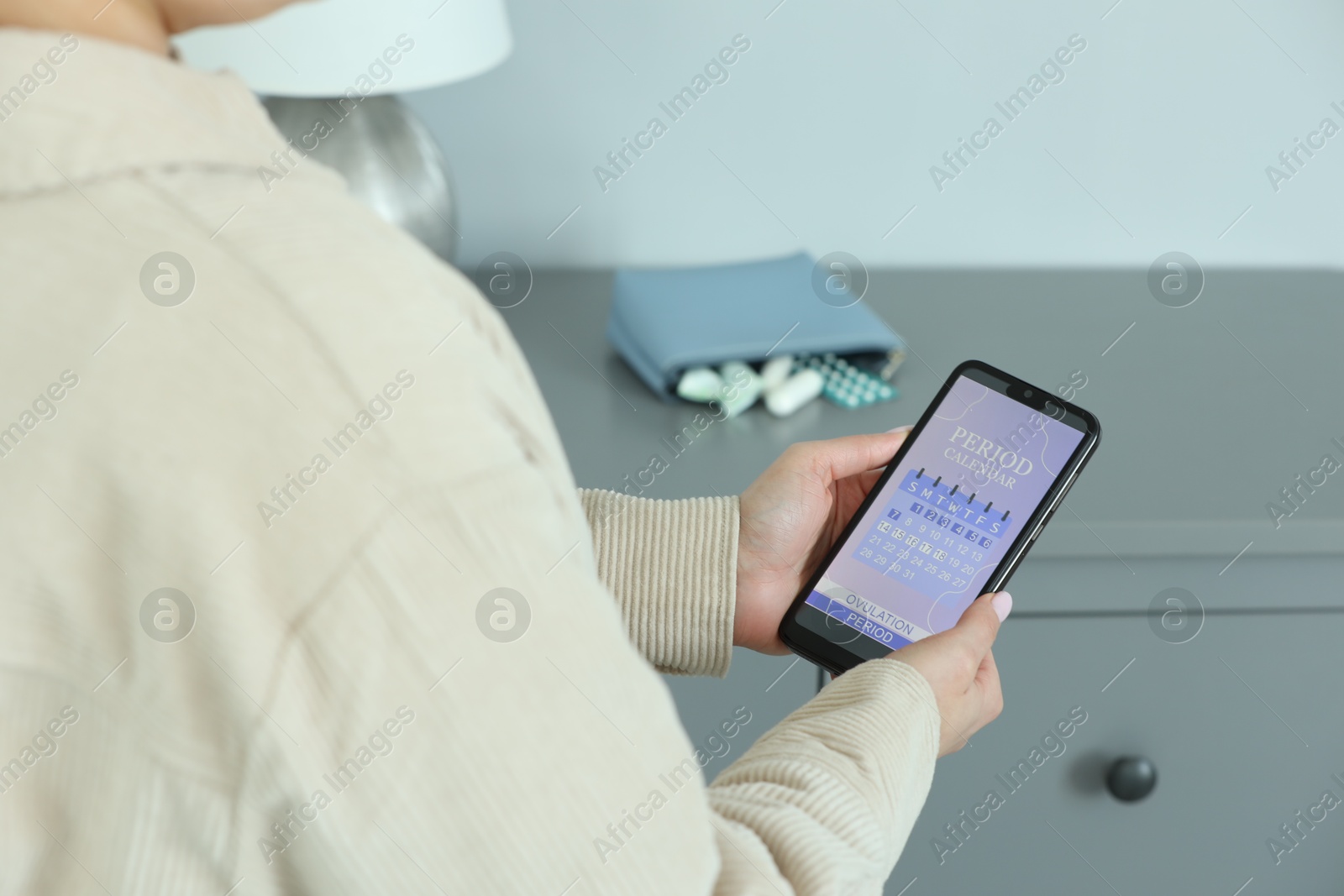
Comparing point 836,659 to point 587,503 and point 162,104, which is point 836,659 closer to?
point 587,503

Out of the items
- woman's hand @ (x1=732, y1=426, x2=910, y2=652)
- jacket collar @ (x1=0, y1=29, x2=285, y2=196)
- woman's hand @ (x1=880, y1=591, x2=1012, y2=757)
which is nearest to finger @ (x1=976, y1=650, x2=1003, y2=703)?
woman's hand @ (x1=880, y1=591, x2=1012, y2=757)

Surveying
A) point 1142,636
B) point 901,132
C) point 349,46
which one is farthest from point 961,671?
point 901,132

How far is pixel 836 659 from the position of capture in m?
0.67

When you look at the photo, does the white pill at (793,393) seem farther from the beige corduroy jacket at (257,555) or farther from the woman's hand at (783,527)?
the beige corduroy jacket at (257,555)

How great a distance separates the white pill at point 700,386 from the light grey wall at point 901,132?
311 millimetres

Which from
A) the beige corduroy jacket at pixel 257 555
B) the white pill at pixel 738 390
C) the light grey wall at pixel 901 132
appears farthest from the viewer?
the light grey wall at pixel 901 132

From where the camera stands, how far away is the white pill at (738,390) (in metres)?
0.93

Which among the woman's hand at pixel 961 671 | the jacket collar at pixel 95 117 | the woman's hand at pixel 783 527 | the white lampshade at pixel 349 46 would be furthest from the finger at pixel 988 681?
the white lampshade at pixel 349 46

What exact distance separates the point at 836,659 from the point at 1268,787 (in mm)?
456

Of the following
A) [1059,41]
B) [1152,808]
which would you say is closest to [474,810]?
[1152,808]

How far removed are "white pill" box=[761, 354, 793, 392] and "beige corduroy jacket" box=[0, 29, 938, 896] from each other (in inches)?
25.8

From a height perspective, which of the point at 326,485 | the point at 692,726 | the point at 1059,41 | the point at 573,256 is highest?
the point at 1059,41

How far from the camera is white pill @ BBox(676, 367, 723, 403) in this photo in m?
0.93

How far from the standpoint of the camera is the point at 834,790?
1.40ft
